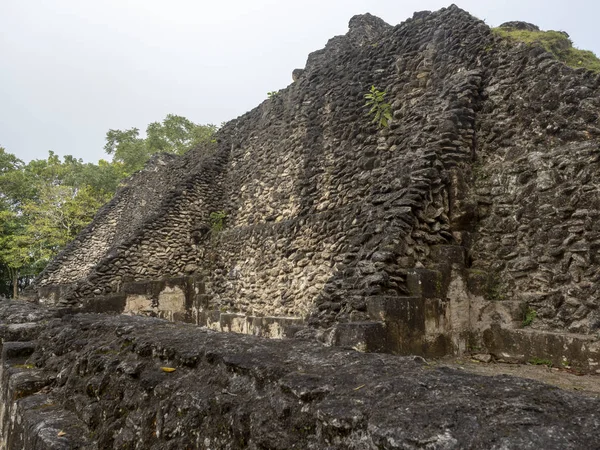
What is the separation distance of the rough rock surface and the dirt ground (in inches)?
71.0

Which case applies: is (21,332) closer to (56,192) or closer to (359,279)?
(359,279)

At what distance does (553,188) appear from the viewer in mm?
4801

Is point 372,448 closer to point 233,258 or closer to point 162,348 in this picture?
point 162,348

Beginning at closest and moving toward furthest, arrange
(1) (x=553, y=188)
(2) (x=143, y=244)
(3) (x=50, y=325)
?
(3) (x=50, y=325) → (1) (x=553, y=188) → (2) (x=143, y=244)

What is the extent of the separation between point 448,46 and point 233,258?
675 cm

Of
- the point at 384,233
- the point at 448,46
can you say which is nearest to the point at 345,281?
the point at 384,233

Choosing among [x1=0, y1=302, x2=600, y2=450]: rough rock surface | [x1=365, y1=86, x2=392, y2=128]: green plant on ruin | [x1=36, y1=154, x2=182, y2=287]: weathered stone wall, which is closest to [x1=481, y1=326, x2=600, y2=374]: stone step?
[x1=0, y1=302, x2=600, y2=450]: rough rock surface

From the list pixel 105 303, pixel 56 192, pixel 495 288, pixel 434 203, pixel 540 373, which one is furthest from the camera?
pixel 56 192

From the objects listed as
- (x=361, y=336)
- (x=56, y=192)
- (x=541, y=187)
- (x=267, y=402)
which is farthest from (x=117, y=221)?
(x=267, y=402)

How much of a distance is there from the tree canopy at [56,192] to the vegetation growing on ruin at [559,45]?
1732 cm

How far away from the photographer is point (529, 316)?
15.3 ft

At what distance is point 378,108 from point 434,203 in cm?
296

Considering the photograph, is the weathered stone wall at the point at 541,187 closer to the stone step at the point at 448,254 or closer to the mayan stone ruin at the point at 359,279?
the mayan stone ruin at the point at 359,279

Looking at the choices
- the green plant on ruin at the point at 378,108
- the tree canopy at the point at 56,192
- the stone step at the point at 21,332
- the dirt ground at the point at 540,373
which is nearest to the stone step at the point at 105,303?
the stone step at the point at 21,332
